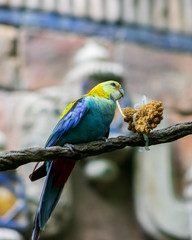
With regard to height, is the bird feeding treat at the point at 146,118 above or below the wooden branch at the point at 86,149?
above

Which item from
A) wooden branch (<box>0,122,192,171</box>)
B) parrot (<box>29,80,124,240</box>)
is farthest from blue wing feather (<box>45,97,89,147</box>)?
wooden branch (<box>0,122,192,171</box>)

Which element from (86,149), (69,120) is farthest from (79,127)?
(86,149)

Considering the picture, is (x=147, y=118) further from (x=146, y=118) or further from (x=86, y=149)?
(x=86, y=149)

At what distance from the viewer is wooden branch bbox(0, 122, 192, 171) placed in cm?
113

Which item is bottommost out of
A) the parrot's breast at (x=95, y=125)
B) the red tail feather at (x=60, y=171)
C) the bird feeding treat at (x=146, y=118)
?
the red tail feather at (x=60, y=171)

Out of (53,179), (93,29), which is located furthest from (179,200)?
(53,179)

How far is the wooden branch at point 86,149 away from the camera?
1.13 m

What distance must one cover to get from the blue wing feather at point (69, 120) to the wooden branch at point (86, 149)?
0.71ft

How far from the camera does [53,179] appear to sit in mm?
1489

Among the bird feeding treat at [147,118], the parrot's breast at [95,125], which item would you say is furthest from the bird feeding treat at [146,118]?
the parrot's breast at [95,125]

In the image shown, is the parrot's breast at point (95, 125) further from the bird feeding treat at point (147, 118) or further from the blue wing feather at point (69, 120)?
the bird feeding treat at point (147, 118)

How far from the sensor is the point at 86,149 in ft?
4.07

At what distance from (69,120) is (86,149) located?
27cm

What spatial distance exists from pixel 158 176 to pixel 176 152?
0.84 ft
